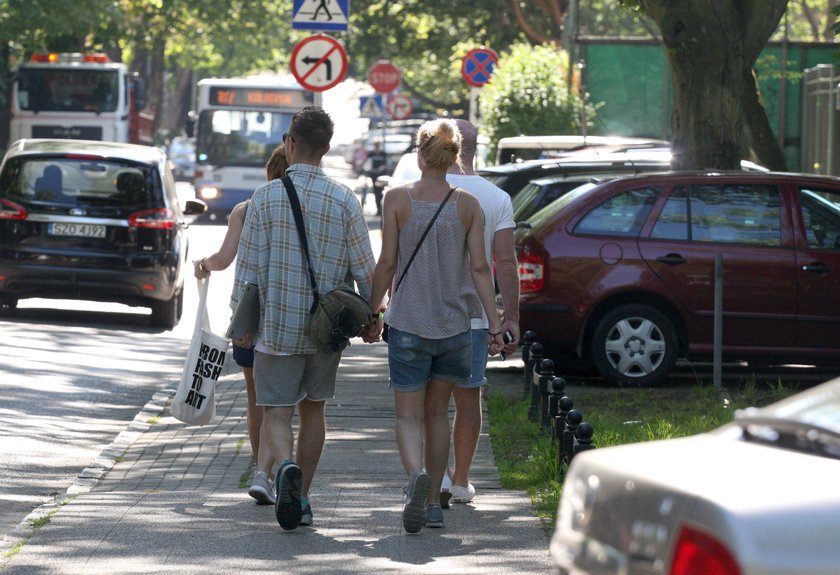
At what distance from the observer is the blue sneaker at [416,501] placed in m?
6.74

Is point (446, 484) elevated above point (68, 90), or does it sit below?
below

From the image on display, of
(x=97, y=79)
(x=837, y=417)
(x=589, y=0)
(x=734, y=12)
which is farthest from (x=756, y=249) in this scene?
(x=589, y=0)

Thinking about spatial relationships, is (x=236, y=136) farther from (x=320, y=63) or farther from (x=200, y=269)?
(x=200, y=269)

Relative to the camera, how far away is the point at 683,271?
11859 mm

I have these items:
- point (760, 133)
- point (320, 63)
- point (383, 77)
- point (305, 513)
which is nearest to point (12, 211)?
point (320, 63)

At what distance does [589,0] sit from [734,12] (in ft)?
129

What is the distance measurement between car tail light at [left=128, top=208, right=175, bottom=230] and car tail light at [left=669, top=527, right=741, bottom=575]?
507 inches

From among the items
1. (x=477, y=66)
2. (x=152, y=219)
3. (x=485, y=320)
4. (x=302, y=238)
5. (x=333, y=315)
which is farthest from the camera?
(x=477, y=66)

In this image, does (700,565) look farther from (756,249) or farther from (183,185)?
(183,185)

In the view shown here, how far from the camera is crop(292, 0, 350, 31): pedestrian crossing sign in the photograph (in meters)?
16.9

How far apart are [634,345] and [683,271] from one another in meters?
0.63

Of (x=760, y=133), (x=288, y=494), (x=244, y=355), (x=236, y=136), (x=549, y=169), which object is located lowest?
(x=288, y=494)

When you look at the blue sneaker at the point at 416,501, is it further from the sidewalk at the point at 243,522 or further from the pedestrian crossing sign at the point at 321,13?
the pedestrian crossing sign at the point at 321,13

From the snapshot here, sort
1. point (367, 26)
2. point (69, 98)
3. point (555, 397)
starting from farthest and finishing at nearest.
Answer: point (367, 26), point (69, 98), point (555, 397)
